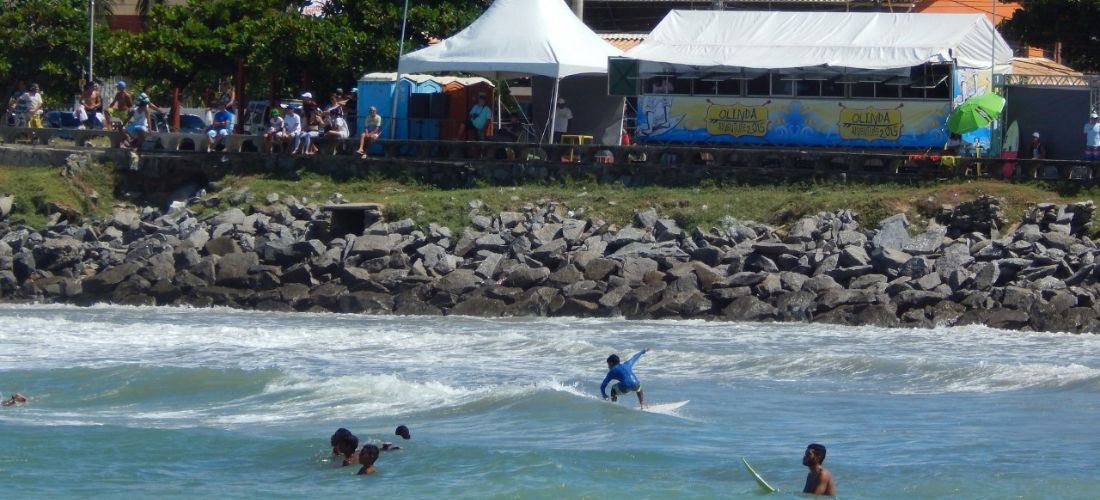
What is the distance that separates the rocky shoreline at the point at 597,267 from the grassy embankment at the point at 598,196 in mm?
395

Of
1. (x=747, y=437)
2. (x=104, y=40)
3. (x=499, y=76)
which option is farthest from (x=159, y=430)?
(x=104, y=40)

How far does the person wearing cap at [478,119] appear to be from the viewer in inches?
1170

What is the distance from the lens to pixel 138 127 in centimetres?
3039

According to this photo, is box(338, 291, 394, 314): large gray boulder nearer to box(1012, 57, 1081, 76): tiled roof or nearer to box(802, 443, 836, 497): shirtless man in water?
box(802, 443, 836, 497): shirtless man in water

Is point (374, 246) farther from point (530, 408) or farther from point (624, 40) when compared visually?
point (624, 40)

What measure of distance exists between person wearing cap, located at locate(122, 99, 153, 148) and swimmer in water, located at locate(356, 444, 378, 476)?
18.2 meters

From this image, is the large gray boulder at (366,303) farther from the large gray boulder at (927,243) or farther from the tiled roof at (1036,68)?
the tiled roof at (1036,68)

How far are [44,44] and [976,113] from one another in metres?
23.6

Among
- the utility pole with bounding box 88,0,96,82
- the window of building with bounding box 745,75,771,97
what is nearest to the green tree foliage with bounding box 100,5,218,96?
the utility pole with bounding box 88,0,96,82

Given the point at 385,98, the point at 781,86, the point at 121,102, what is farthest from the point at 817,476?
the point at 121,102

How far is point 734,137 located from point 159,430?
615 inches

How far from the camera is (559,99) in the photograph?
29.8 meters

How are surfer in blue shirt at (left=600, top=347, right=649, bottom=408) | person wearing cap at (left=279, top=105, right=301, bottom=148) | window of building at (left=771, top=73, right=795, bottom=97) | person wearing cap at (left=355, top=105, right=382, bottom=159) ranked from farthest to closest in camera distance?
person wearing cap at (left=279, top=105, right=301, bottom=148), person wearing cap at (left=355, top=105, right=382, bottom=159), window of building at (left=771, top=73, right=795, bottom=97), surfer in blue shirt at (left=600, top=347, right=649, bottom=408)

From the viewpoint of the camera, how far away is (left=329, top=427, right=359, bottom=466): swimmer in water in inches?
547
